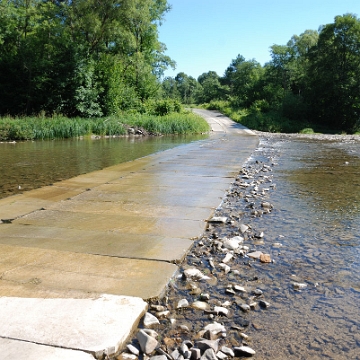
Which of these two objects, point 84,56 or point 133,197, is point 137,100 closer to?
point 84,56

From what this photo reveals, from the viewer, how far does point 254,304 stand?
2.79m

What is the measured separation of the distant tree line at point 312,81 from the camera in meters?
34.2

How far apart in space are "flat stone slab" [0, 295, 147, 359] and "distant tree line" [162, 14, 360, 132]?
3481 centimetres

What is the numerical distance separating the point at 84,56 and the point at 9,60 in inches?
206

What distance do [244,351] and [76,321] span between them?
3.51ft

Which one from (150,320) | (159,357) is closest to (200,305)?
(150,320)

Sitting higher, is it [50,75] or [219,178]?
[50,75]

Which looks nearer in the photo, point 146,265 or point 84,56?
point 146,265

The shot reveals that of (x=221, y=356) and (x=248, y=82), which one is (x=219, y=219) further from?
(x=248, y=82)

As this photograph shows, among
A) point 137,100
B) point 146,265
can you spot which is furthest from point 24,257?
point 137,100

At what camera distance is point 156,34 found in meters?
39.2

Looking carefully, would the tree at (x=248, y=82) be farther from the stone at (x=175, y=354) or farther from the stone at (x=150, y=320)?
the stone at (x=175, y=354)

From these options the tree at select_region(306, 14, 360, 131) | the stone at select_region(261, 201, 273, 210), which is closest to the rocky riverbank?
the stone at select_region(261, 201, 273, 210)

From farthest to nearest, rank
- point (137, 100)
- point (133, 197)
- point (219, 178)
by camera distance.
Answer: point (137, 100), point (219, 178), point (133, 197)
